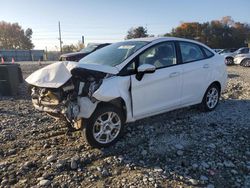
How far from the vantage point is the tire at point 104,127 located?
15.1 feet

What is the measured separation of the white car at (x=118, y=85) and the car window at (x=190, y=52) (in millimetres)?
22

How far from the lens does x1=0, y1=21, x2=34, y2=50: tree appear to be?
86.1m

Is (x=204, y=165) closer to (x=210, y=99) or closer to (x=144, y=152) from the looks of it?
(x=144, y=152)

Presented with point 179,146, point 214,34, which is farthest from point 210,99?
point 214,34

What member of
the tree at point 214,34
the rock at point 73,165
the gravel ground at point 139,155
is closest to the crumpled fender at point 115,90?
the gravel ground at point 139,155

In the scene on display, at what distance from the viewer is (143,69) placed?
5008mm

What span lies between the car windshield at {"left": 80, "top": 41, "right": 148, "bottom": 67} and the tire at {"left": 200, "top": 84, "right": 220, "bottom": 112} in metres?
2.20

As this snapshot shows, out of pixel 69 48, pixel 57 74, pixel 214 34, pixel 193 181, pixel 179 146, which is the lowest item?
pixel 193 181

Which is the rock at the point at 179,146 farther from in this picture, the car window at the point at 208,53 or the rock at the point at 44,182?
the car window at the point at 208,53

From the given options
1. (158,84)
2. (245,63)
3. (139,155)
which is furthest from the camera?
(245,63)

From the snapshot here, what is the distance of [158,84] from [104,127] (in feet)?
4.44

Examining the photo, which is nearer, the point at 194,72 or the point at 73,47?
the point at 194,72

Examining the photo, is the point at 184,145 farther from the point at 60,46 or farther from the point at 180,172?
the point at 60,46

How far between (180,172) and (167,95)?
1952mm
